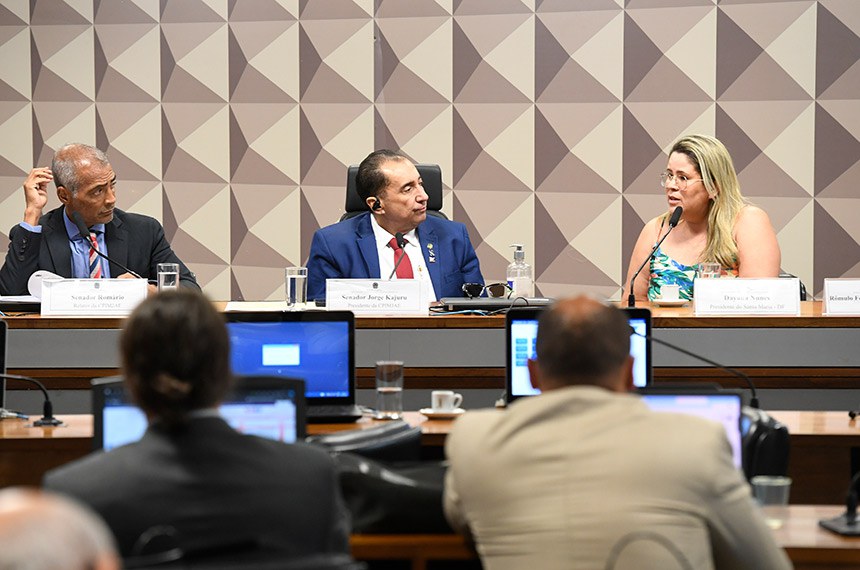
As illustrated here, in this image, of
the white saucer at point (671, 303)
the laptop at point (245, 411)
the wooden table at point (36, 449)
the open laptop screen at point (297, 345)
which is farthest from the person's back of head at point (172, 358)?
the white saucer at point (671, 303)

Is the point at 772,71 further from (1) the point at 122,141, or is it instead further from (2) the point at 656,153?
(1) the point at 122,141

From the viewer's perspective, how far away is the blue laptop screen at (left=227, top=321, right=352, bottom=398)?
3275 mm

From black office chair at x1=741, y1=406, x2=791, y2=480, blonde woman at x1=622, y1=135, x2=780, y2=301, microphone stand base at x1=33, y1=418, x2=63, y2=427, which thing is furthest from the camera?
blonde woman at x1=622, y1=135, x2=780, y2=301

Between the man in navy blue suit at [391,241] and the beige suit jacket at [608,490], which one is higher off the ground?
the man in navy blue suit at [391,241]

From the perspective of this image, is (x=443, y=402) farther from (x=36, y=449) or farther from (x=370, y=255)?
(x=370, y=255)

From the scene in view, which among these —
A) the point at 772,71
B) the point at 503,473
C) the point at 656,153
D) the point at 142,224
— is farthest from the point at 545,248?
the point at 503,473

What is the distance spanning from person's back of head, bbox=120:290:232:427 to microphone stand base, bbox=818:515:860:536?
120cm

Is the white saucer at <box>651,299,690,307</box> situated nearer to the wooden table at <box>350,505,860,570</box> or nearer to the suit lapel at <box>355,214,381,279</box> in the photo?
the suit lapel at <box>355,214,381,279</box>

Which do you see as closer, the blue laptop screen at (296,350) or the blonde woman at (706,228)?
the blue laptop screen at (296,350)

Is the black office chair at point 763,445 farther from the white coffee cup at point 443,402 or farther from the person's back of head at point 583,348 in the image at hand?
the white coffee cup at point 443,402

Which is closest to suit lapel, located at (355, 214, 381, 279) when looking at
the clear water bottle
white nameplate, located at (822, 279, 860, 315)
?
the clear water bottle

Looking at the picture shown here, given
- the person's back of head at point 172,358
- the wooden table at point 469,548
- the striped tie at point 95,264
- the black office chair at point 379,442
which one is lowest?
the wooden table at point 469,548

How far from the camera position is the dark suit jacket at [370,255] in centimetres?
490

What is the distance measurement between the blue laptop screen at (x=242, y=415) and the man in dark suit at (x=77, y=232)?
2.21m
